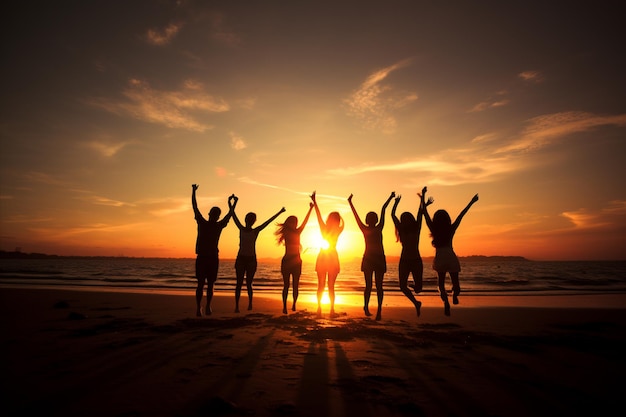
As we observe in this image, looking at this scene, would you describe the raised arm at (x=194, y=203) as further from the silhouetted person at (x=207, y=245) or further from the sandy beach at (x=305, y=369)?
the sandy beach at (x=305, y=369)

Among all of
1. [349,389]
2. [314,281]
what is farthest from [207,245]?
[314,281]

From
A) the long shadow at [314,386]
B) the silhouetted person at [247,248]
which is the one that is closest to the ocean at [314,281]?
the silhouetted person at [247,248]

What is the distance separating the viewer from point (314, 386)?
352 centimetres

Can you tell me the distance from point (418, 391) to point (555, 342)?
3.94m

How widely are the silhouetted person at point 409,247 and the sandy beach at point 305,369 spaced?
1.46 meters

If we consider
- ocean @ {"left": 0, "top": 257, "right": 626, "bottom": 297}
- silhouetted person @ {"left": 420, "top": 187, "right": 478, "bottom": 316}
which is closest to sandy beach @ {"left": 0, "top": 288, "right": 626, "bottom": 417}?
silhouetted person @ {"left": 420, "top": 187, "right": 478, "bottom": 316}

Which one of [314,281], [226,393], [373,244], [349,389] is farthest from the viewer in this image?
[314,281]

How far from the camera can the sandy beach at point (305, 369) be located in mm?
3029

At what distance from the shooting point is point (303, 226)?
30.7 feet

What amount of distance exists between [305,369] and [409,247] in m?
5.21

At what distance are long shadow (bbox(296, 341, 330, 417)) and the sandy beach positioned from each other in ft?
0.05

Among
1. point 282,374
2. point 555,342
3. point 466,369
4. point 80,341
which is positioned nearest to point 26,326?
point 80,341

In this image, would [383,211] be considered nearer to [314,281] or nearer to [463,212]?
[463,212]

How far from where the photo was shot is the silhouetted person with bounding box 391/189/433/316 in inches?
330
